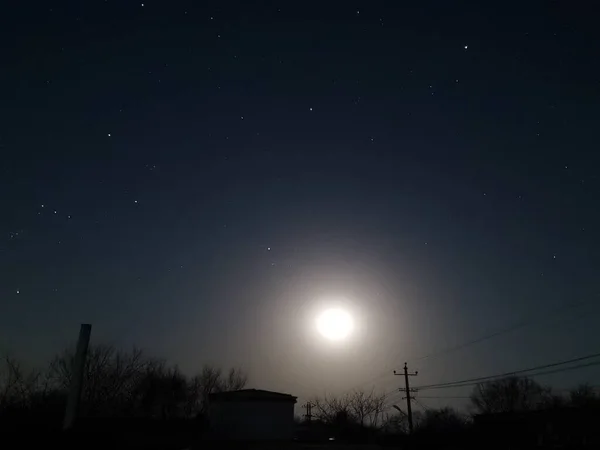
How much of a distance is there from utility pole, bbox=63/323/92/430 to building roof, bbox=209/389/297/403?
11482 mm

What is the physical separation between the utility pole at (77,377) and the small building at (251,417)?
11296mm

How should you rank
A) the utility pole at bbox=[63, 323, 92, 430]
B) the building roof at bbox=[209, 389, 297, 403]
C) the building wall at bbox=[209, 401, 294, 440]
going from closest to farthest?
1. the utility pole at bbox=[63, 323, 92, 430]
2. the building wall at bbox=[209, 401, 294, 440]
3. the building roof at bbox=[209, 389, 297, 403]

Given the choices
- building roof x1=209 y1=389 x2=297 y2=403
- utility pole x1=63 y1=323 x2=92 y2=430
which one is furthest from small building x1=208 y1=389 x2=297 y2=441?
utility pole x1=63 y1=323 x2=92 y2=430

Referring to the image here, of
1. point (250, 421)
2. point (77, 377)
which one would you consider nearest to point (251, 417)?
point (250, 421)

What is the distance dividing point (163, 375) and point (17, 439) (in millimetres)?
53482

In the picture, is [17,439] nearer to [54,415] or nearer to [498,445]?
[54,415]

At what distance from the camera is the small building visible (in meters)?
36.3

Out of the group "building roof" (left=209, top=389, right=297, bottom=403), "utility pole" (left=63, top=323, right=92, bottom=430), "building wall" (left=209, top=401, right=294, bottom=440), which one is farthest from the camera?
"building roof" (left=209, top=389, right=297, bottom=403)

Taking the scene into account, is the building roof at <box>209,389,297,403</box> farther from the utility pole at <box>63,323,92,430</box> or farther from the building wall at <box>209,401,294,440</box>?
the utility pole at <box>63,323,92,430</box>

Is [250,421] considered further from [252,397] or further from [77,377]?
[77,377]

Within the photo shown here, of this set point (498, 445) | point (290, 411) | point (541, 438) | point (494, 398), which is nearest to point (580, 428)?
point (541, 438)

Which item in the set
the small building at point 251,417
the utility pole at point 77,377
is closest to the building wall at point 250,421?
the small building at point 251,417

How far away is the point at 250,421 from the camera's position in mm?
36562

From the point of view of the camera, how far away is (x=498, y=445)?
39500 mm
